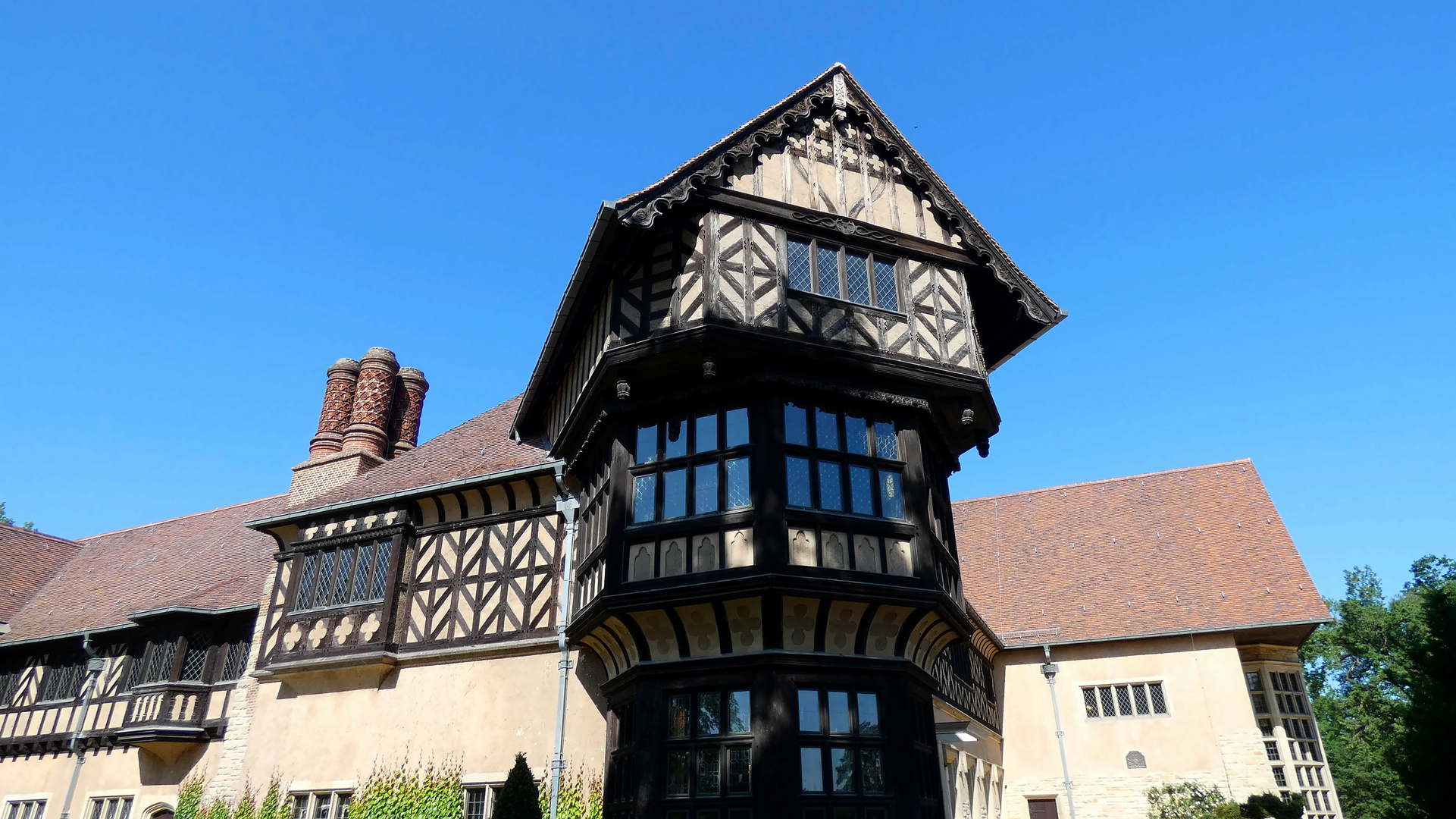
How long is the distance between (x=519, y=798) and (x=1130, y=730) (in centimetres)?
1735

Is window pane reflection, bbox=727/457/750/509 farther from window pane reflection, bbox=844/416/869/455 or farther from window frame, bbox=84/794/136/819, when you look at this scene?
window frame, bbox=84/794/136/819

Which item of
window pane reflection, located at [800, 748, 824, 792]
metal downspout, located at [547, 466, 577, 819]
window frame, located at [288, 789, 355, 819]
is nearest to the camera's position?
window pane reflection, located at [800, 748, 824, 792]

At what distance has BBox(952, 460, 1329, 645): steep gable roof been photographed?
76.8 feet

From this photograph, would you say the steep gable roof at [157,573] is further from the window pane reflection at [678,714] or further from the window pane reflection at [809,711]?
the window pane reflection at [809,711]

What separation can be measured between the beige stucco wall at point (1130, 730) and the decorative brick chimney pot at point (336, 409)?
61.1ft

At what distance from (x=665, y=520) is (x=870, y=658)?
119 inches

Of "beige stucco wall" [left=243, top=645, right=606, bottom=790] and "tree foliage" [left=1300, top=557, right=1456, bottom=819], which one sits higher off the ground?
"tree foliage" [left=1300, top=557, right=1456, bottom=819]

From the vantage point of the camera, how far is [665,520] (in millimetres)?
11469

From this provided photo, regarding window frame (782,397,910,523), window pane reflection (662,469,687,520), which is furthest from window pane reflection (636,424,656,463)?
window frame (782,397,910,523)

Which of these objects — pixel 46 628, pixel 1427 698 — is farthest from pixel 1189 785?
pixel 46 628

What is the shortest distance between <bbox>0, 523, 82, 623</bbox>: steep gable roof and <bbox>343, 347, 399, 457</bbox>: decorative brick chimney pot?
13215 millimetres

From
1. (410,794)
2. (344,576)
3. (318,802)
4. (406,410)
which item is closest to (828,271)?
(410,794)

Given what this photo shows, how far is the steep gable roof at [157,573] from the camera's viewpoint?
21.4 metres

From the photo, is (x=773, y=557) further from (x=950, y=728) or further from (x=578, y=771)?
(x=950, y=728)
